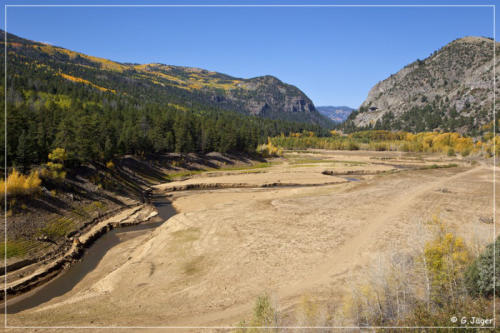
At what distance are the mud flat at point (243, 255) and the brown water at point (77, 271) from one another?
964mm

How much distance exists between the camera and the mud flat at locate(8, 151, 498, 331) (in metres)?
24.7

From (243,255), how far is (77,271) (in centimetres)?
1932

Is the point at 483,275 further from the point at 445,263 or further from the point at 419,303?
the point at 419,303

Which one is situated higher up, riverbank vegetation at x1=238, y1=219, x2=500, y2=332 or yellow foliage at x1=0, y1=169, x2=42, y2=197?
yellow foliage at x1=0, y1=169, x2=42, y2=197

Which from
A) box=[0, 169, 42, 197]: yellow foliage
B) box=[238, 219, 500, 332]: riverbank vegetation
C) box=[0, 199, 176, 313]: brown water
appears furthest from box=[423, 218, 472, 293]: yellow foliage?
box=[0, 169, 42, 197]: yellow foliage

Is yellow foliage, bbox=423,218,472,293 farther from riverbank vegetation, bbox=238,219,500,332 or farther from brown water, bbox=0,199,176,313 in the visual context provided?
brown water, bbox=0,199,176,313

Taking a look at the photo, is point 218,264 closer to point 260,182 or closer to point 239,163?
point 260,182

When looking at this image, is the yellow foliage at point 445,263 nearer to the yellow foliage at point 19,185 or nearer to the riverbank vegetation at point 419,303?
the riverbank vegetation at point 419,303

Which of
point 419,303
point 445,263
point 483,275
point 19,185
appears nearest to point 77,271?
point 19,185

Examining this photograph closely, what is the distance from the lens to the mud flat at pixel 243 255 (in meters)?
24.7

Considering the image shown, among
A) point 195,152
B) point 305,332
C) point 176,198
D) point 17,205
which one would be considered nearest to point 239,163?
point 195,152

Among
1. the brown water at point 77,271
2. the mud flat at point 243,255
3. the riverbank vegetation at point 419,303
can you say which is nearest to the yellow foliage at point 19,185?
the brown water at point 77,271

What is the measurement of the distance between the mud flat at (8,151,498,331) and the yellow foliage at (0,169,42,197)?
15.7 meters

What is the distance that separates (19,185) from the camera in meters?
40.8
